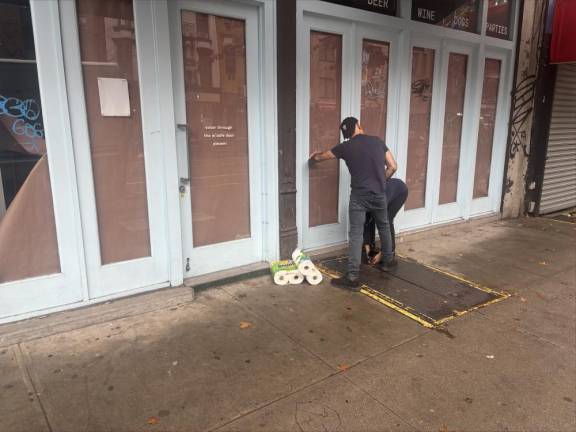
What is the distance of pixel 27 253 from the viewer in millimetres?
3605

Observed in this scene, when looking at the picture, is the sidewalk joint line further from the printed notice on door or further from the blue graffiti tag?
the printed notice on door

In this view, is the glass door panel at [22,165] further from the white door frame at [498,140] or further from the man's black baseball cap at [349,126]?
the white door frame at [498,140]

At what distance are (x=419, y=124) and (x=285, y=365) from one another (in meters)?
4.35

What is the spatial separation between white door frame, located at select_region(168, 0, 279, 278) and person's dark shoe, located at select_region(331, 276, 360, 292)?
0.81 metres

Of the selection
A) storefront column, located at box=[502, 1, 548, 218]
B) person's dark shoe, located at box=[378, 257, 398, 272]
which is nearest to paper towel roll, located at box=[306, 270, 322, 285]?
person's dark shoe, located at box=[378, 257, 398, 272]

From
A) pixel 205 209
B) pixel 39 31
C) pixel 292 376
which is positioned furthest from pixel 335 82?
pixel 292 376

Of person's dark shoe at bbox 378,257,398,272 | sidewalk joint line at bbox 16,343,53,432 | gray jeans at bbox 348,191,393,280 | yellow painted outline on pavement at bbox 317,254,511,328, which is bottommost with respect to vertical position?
yellow painted outline on pavement at bbox 317,254,511,328

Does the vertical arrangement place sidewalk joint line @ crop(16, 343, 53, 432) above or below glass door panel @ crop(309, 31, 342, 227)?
below

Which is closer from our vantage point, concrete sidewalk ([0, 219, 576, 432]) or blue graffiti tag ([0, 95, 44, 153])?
concrete sidewalk ([0, 219, 576, 432])

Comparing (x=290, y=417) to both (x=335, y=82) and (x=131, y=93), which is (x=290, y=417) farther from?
(x=335, y=82)

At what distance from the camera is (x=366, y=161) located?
4.43 metres

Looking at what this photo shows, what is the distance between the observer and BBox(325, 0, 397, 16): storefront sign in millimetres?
5109

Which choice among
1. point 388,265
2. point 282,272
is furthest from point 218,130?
point 388,265

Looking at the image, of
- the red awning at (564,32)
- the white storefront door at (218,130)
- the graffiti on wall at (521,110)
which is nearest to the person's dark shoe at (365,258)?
the white storefront door at (218,130)
